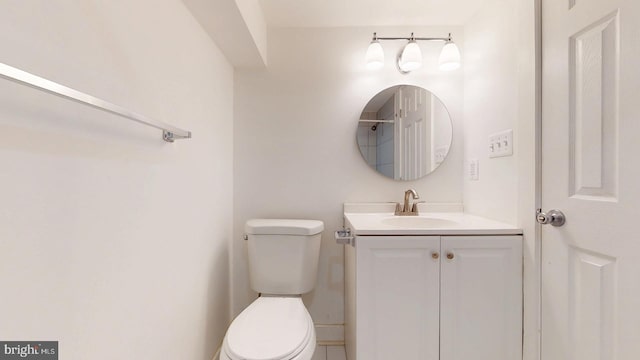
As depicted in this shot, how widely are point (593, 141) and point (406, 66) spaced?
1.06 metres

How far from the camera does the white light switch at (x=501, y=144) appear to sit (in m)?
1.32

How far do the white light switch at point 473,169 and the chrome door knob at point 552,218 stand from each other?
1.94 ft

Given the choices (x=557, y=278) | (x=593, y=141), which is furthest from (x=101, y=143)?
(x=557, y=278)

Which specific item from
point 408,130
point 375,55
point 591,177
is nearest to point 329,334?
point 408,130

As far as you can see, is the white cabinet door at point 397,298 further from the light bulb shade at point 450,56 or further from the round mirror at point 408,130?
the light bulb shade at point 450,56

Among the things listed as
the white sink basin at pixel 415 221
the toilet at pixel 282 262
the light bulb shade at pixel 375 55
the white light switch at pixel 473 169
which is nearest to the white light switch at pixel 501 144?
the white light switch at pixel 473 169

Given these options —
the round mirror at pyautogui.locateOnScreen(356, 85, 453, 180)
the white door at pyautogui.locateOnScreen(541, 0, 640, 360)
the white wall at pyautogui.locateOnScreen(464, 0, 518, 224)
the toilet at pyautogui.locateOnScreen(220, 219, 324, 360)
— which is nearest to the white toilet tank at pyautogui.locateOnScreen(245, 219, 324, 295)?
the toilet at pyautogui.locateOnScreen(220, 219, 324, 360)

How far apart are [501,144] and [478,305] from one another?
75cm

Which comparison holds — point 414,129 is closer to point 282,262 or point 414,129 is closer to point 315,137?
point 315,137

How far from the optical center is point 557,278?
1.05 m

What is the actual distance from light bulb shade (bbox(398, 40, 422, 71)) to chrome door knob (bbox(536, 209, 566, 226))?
107cm

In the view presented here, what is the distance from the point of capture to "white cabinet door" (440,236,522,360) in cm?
122

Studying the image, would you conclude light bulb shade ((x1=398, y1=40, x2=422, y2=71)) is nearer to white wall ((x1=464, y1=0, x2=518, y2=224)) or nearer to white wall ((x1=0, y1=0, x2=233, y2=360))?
white wall ((x1=464, y1=0, x2=518, y2=224))

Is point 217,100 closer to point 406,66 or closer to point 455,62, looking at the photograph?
point 406,66
